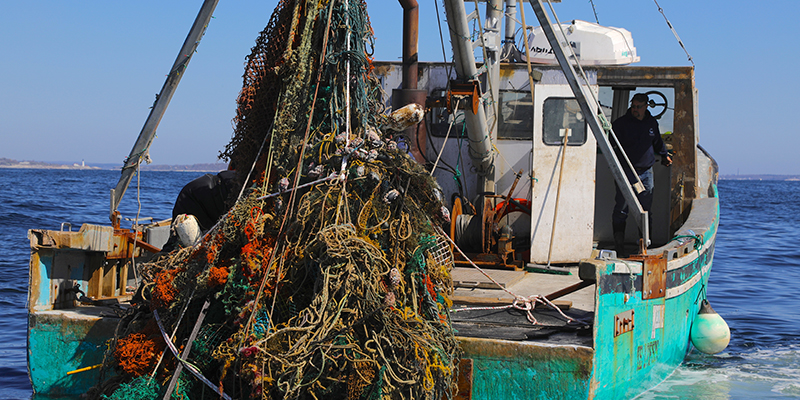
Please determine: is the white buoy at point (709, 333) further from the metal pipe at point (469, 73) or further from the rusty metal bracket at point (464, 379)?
the rusty metal bracket at point (464, 379)

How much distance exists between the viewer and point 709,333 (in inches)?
323

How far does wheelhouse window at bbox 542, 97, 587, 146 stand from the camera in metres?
7.91

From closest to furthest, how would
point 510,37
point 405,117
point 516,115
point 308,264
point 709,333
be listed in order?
point 308,264
point 405,117
point 709,333
point 516,115
point 510,37

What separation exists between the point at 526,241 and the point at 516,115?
63.0 inches

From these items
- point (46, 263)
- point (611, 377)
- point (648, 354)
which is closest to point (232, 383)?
point (46, 263)

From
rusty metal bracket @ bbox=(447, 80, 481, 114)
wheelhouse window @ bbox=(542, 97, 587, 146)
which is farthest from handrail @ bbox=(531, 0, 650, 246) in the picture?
wheelhouse window @ bbox=(542, 97, 587, 146)

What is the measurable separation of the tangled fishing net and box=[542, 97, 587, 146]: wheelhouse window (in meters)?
3.46

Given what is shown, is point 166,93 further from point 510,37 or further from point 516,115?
point 510,37

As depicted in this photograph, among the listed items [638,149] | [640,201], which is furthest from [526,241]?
[638,149]

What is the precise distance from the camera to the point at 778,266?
17797 mm

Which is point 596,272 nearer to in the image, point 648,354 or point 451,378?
point 451,378

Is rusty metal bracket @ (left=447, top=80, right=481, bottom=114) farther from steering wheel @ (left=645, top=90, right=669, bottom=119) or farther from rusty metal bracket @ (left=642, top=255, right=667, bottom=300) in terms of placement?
steering wheel @ (left=645, top=90, right=669, bottom=119)

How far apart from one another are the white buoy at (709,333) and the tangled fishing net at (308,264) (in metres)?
4.89

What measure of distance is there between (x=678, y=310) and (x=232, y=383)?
4.74 m
